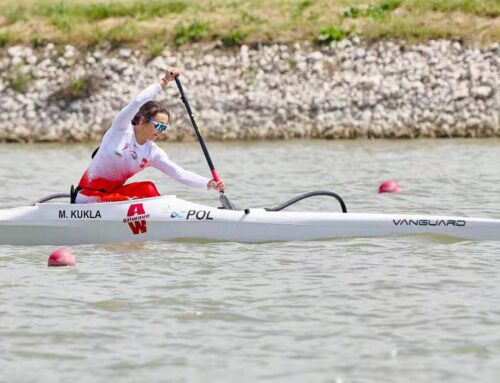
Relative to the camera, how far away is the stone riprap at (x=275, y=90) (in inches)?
1062

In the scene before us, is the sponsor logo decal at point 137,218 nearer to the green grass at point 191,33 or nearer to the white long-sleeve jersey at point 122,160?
the white long-sleeve jersey at point 122,160

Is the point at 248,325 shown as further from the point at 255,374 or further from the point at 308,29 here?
Answer: the point at 308,29

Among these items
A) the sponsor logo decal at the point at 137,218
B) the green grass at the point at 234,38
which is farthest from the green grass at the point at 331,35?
the sponsor logo decal at the point at 137,218

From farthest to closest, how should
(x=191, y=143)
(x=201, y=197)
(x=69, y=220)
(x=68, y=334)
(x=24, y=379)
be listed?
(x=191, y=143) < (x=201, y=197) < (x=69, y=220) < (x=68, y=334) < (x=24, y=379)

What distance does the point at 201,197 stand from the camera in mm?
18859

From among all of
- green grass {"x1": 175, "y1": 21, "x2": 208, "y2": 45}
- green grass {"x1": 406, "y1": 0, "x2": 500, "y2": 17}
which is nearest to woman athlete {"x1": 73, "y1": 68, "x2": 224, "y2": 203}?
green grass {"x1": 175, "y1": 21, "x2": 208, "y2": 45}

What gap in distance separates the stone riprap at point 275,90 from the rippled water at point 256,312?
11228 millimetres

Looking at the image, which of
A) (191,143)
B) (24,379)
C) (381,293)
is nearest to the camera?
(24,379)

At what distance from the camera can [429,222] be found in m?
12.9

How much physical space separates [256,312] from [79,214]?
Result: 405cm

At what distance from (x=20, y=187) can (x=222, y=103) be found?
8.67 metres

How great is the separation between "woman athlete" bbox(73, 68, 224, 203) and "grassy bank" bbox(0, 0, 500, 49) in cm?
1555

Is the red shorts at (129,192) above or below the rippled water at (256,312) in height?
above

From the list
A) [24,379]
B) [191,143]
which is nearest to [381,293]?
[24,379]
